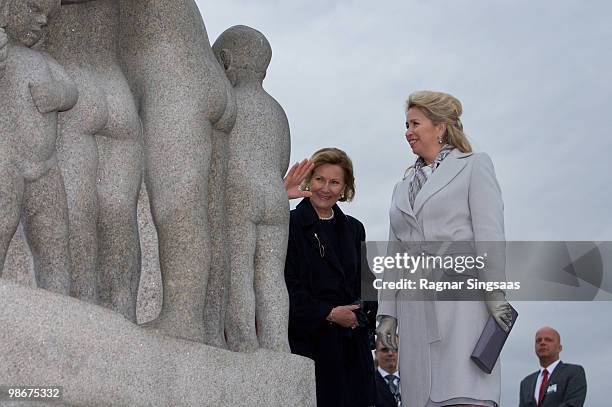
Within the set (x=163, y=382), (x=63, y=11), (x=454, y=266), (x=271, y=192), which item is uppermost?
(x=63, y=11)

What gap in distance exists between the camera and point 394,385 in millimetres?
9461

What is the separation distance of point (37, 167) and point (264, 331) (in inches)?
63.2

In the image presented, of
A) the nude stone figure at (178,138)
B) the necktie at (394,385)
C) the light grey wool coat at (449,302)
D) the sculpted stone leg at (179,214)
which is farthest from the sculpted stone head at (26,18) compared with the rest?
the necktie at (394,385)

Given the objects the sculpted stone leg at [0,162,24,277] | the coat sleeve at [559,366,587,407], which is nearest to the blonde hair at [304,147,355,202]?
the sculpted stone leg at [0,162,24,277]

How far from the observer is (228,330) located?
6.45m

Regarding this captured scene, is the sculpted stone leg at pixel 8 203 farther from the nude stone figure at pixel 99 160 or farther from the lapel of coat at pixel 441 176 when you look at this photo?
the lapel of coat at pixel 441 176

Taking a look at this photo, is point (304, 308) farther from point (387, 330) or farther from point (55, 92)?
point (55, 92)

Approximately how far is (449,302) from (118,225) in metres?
1.66

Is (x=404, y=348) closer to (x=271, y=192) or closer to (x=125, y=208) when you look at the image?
(x=271, y=192)

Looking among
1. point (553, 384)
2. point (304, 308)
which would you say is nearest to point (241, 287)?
point (304, 308)

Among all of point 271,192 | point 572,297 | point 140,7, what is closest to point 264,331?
point 271,192

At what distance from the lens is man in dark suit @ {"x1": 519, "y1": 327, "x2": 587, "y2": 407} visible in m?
9.91

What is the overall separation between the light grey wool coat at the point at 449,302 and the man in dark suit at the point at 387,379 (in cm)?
160

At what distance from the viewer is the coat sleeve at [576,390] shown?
9820 mm
